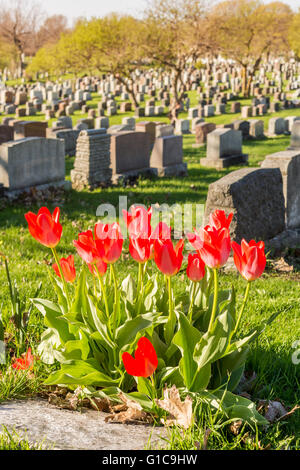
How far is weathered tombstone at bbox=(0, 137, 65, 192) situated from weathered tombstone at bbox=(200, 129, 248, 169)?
16.5 ft

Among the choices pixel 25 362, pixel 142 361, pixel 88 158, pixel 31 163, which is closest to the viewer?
pixel 142 361

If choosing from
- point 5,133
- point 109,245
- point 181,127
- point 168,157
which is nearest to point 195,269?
point 109,245

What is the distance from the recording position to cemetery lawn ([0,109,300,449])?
234 cm

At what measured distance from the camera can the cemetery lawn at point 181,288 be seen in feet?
7.69

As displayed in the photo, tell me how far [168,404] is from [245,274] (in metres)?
0.62

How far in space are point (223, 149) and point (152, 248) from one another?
1258 centimetres

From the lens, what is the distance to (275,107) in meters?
28.4

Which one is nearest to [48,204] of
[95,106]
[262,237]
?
[262,237]

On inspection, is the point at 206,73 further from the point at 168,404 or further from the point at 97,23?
the point at 168,404

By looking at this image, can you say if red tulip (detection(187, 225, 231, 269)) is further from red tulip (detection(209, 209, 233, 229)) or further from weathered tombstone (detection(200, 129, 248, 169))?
weathered tombstone (detection(200, 129, 248, 169))

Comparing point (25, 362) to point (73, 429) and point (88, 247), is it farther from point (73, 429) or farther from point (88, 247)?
point (88, 247)

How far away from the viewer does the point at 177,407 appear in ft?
7.43
